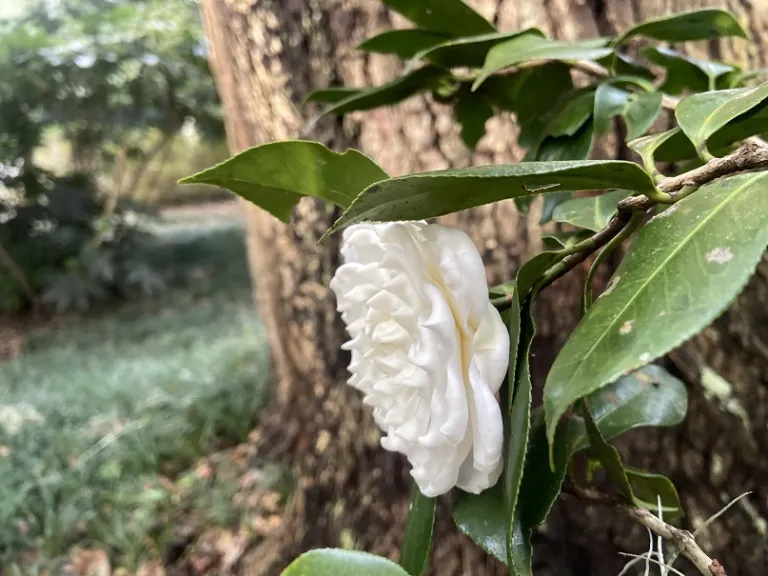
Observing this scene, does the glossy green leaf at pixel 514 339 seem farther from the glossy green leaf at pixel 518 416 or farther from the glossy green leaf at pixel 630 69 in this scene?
the glossy green leaf at pixel 630 69

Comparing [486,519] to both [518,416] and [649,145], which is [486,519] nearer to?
[518,416]

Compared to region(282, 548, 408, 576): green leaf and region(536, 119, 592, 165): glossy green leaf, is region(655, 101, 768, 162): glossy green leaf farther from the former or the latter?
region(282, 548, 408, 576): green leaf

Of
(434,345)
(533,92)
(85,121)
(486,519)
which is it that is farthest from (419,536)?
(85,121)

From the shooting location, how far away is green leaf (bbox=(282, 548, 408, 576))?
29 cm

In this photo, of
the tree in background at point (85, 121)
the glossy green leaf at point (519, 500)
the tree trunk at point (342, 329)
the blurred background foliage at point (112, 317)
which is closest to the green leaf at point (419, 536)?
the glossy green leaf at point (519, 500)

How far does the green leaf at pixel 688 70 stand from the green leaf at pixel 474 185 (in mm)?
278

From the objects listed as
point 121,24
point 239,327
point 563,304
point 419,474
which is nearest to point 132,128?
point 121,24

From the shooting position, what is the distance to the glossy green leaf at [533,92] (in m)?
0.48

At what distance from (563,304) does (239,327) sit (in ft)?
5.94

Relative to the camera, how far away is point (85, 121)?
266 cm

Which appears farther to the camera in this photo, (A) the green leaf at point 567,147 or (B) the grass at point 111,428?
(B) the grass at point 111,428

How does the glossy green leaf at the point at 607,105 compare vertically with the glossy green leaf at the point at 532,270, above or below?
above

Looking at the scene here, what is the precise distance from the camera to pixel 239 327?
229 centimetres

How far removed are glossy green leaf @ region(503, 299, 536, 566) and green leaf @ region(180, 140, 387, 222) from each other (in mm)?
120
